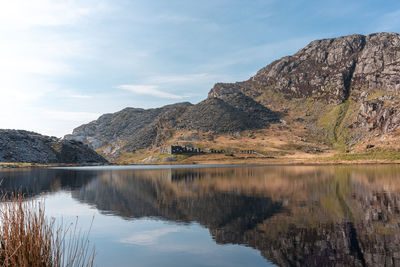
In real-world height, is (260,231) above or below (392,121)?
below

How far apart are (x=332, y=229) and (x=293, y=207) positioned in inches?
387

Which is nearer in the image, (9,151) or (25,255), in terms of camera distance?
(25,255)

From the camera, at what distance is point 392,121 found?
17850 cm

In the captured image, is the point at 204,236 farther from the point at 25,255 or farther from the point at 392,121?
the point at 392,121

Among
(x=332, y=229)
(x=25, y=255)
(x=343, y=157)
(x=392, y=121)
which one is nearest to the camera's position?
(x=25, y=255)

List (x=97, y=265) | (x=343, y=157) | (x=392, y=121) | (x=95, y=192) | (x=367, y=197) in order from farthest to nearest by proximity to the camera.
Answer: (x=392, y=121) < (x=343, y=157) < (x=95, y=192) < (x=367, y=197) < (x=97, y=265)

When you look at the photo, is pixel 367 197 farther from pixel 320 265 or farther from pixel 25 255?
pixel 25 255

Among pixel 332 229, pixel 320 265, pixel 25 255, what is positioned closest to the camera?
pixel 25 255

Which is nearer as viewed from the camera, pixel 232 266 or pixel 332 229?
pixel 232 266

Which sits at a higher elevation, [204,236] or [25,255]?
[25,255]

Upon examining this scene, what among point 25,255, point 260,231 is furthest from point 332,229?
point 25,255

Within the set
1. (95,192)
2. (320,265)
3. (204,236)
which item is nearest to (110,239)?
(204,236)

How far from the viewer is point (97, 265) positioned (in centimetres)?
1788

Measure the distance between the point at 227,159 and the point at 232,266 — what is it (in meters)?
180
